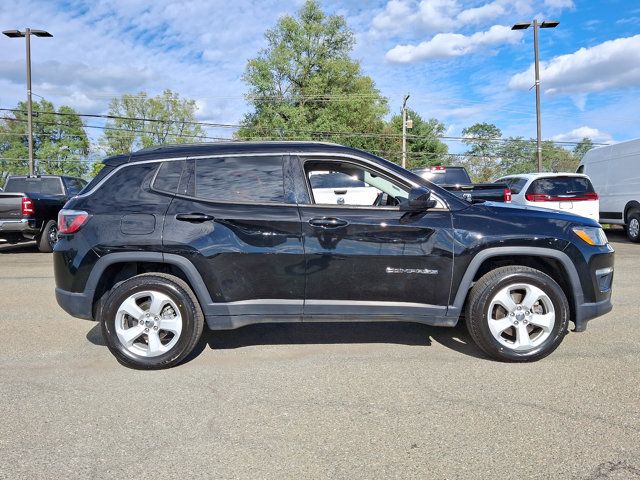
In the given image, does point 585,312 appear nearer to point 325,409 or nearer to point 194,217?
point 325,409

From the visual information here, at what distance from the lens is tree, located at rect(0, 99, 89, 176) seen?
63.5m

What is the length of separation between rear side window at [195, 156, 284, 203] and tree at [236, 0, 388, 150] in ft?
119

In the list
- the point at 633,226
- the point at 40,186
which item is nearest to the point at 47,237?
the point at 40,186

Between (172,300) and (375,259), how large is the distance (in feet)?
5.39

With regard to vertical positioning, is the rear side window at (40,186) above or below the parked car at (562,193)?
above

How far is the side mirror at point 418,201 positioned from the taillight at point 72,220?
8.44 feet

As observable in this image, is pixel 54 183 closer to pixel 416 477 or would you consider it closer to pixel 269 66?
pixel 416 477

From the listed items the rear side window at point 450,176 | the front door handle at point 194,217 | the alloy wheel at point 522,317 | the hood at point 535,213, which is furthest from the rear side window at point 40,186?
the alloy wheel at point 522,317

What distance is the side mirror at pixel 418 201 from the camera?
12.2 feet

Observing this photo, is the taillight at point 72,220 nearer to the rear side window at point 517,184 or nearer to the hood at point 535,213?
the hood at point 535,213

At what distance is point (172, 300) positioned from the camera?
12.6ft

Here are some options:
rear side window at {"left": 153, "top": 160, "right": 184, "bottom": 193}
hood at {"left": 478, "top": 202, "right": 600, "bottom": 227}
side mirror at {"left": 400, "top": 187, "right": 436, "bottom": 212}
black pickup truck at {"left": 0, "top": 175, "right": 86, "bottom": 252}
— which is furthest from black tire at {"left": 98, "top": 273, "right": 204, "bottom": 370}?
black pickup truck at {"left": 0, "top": 175, "right": 86, "bottom": 252}

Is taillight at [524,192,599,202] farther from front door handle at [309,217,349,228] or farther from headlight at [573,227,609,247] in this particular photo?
front door handle at [309,217,349,228]

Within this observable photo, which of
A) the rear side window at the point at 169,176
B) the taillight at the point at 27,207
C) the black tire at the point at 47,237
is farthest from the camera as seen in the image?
the black tire at the point at 47,237
